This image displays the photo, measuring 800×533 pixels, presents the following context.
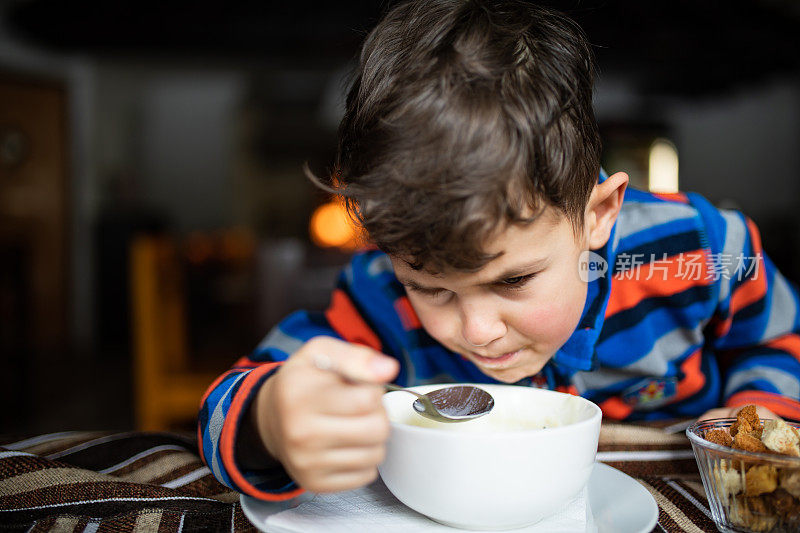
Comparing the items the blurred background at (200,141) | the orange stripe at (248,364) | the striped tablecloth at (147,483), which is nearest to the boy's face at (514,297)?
the striped tablecloth at (147,483)

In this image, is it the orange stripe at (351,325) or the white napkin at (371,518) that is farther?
the orange stripe at (351,325)

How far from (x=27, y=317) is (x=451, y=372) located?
2474 mm

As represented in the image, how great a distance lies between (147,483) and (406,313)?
0.37 meters

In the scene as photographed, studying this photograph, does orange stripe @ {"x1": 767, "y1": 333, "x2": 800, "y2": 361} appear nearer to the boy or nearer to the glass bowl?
the boy

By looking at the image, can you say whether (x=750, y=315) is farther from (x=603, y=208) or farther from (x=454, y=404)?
(x=454, y=404)

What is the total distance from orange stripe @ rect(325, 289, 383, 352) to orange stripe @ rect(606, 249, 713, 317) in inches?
11.5

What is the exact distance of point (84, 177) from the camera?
16.6 ft

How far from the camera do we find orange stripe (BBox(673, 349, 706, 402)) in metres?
0.81

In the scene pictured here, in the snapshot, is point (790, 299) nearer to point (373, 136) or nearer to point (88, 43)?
point (373, 136)

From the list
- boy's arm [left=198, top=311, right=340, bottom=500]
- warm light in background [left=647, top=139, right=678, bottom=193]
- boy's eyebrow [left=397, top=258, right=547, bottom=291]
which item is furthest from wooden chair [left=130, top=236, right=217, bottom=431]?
warm light in background [left=647, top=139, right=678, bottom=193]

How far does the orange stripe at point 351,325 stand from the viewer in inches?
32.6

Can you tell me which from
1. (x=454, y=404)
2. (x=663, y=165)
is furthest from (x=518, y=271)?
(x=663, y=165)

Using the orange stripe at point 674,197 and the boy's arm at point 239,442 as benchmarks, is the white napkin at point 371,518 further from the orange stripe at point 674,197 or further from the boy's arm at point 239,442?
the orange stripe at point 674,197

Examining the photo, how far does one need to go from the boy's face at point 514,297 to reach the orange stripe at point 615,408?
0.23 m
